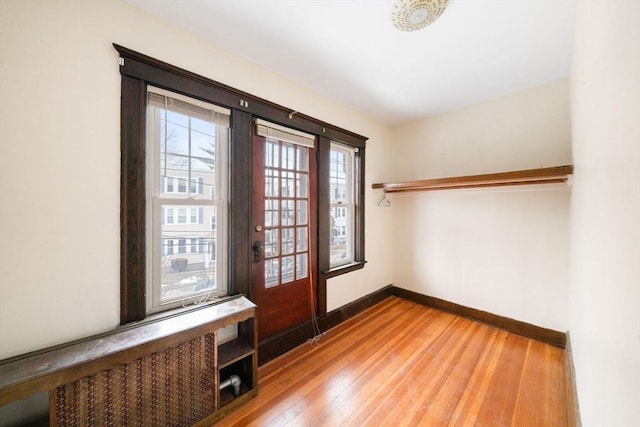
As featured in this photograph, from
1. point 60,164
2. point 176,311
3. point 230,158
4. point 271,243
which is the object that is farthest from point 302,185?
point 60,164

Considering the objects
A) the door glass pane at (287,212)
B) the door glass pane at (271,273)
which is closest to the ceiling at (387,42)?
the door glass pane at (287,212)

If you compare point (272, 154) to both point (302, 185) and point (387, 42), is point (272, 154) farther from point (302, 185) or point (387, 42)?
point (387, 42)

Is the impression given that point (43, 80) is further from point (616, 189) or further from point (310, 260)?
point (616, 189)

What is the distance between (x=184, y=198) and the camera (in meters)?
1.69

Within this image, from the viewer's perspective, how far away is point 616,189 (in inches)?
27.1

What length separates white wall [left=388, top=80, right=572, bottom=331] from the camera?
229 cm

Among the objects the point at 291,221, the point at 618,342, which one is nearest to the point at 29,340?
the point at 291,221

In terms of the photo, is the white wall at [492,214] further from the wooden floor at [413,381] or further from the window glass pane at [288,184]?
the window glass pane at [288,184]

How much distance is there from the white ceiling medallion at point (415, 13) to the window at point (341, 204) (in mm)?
1357

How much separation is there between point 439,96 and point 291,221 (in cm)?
222

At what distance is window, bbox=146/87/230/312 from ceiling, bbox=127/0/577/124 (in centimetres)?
59

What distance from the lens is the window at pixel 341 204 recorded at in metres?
2.83

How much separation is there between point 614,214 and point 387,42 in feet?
5.72

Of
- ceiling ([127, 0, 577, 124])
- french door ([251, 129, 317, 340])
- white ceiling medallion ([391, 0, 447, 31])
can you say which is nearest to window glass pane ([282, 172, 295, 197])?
french door ([251, 129, 317, 340])
